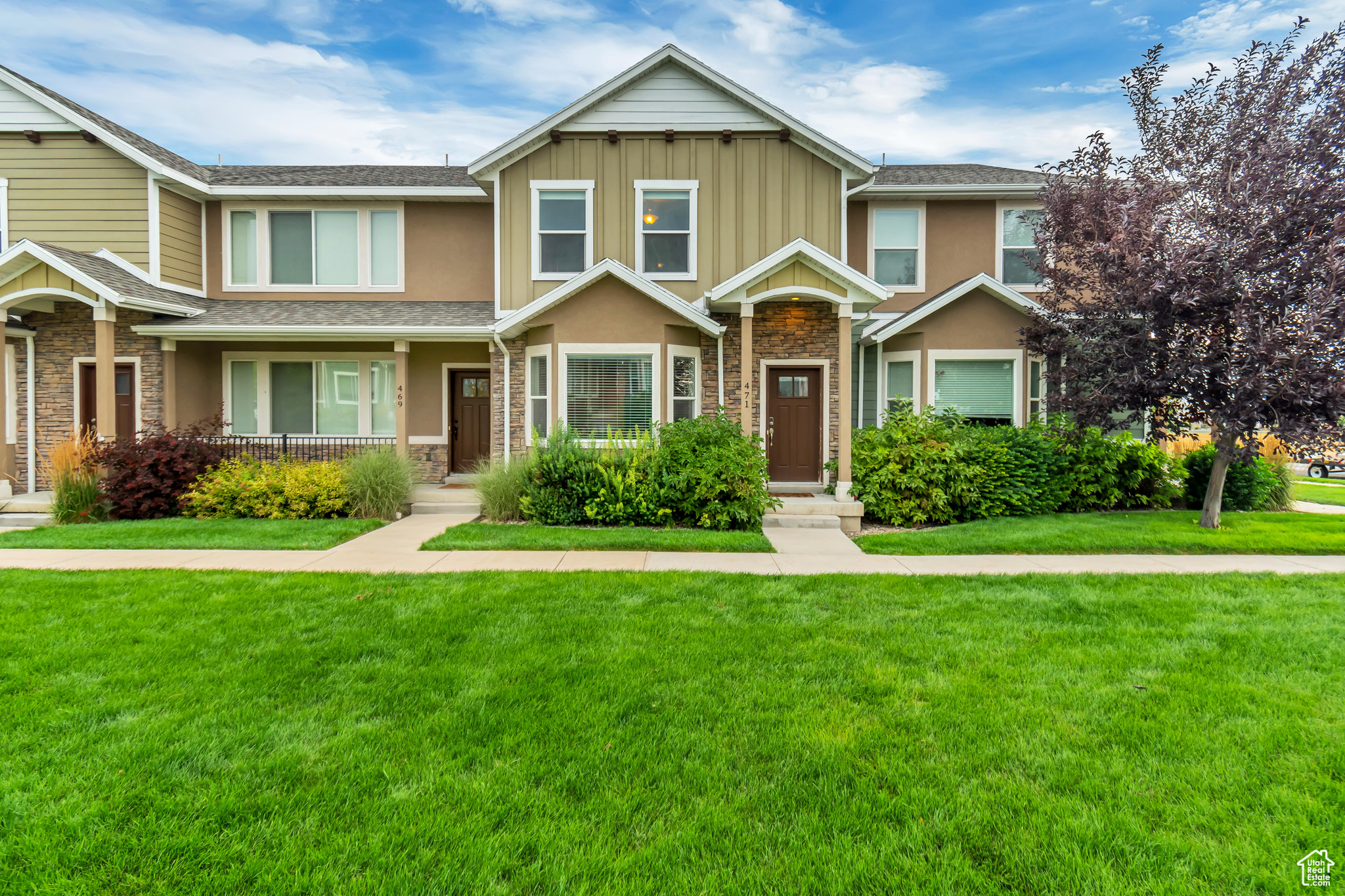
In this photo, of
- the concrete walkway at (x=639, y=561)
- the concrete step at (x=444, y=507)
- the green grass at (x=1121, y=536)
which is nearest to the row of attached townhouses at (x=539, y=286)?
the concrete step at (x=444, y=507)

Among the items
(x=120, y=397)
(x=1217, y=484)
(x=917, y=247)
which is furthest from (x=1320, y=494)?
(x=120, y=397)

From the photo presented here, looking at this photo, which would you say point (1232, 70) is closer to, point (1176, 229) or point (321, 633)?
point (1176, 229)

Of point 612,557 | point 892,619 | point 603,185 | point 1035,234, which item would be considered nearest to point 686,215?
point 603,185

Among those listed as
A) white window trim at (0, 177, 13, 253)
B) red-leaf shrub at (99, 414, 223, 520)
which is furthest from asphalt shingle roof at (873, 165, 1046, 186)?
white window trim at (0, 177, 13, 253)

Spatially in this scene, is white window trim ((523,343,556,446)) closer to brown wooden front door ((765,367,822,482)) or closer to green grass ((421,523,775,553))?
green grass ((421,523,775,553))

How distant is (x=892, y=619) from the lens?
16.6 ft

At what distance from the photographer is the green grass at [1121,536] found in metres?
7.94

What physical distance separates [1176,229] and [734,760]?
31.5 feet

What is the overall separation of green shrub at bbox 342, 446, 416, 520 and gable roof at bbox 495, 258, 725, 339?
2909 millimetres

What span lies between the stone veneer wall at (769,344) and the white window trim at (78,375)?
34.7 ft

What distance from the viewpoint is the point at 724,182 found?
1175cm

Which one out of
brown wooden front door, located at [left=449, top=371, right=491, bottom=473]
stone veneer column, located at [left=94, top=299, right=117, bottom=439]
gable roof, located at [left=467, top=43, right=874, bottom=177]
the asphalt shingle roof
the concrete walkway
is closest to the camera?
the concrete walkway

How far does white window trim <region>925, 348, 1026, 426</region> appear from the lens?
11.4m

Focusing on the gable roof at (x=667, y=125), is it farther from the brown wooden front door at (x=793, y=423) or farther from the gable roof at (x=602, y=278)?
the brown wooden front door at (x=793, y=423)
